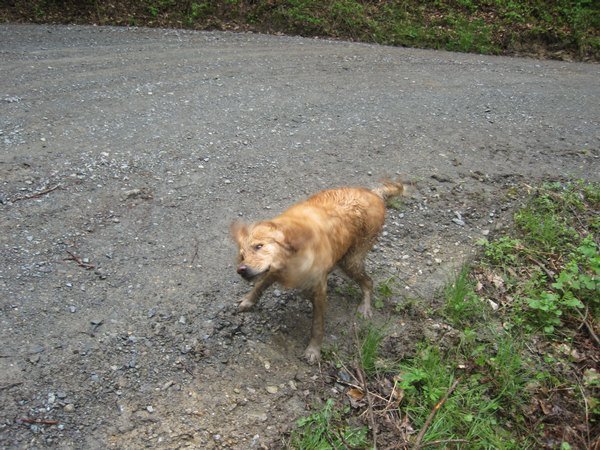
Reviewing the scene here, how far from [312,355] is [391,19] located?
11.0 metres

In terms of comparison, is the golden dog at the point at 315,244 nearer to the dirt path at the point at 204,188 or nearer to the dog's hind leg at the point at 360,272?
the dog's hind leg at the point at 360,272

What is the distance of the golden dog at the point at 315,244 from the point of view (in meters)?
4.16

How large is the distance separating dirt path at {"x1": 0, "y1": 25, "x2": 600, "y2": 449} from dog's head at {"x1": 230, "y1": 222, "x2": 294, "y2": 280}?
1186mm

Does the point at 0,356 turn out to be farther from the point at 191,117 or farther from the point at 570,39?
the point at 570,39

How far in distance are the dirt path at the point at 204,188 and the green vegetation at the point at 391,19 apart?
99 centimetres

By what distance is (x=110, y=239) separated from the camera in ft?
19.3

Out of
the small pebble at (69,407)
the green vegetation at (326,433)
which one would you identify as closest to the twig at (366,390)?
the green vegetation at (326,433)

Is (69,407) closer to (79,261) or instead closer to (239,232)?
(79,261)

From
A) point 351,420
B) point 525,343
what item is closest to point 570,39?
point 525,343

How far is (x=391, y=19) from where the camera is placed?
13844 mm

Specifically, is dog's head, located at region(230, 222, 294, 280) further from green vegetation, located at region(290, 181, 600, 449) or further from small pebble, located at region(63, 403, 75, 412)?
small pebble, located at region(63, 403, 75, 412)

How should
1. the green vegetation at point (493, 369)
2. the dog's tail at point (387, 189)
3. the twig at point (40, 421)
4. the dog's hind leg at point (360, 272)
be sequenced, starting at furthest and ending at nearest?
1. the dog's tail at point (387, 189)
2. the dog's hind leg at point (360, 272)
3. the green vegetation at point (493, 369)
4. the twig at point (40, 421)

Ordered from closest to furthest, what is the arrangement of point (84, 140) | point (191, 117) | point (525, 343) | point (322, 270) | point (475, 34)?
point (322, 270) < point (525, 343) < point (84, 140) < point (191, 117) < point (475, 34)

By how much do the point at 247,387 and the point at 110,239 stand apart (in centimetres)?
232
